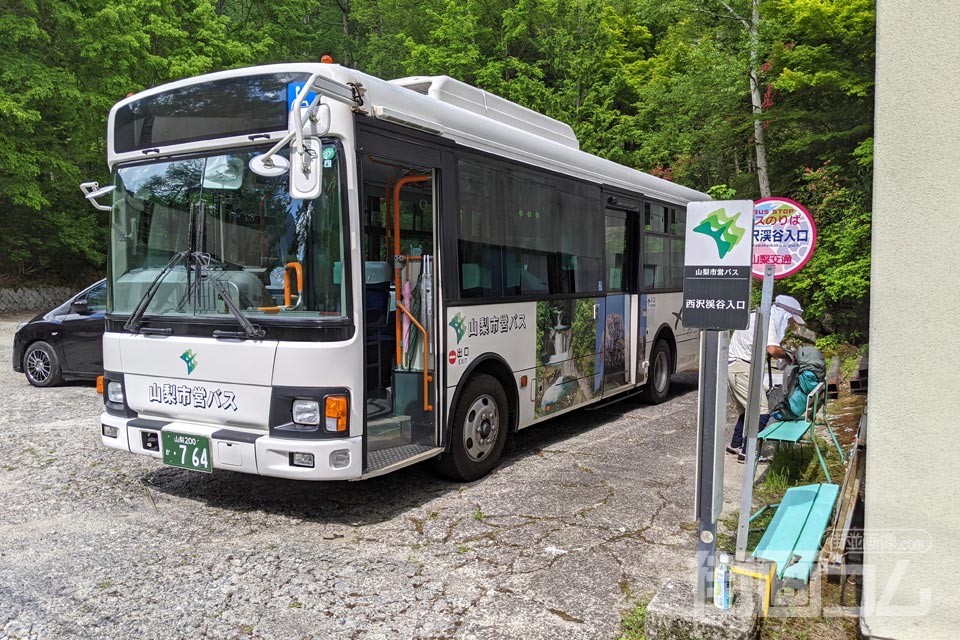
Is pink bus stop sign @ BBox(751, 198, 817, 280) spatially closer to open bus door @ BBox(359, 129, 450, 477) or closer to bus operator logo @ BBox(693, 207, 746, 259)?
bus operator logo @ BBox(693, 207, 746, 259)

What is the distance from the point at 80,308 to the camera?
10.5 metres

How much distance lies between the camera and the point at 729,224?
3738 mm

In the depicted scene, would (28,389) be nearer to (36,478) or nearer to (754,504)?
(36,478)

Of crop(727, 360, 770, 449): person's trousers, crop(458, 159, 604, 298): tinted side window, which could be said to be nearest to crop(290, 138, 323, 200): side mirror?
crop(458, 159, 604, 298): tinted side window

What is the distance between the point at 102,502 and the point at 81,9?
67.6 ft

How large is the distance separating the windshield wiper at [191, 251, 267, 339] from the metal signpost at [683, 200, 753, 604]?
2763 mm

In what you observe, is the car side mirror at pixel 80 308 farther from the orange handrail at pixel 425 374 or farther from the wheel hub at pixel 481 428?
the wheel hub at pixel 481 428

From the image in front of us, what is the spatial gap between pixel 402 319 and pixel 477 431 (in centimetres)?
117

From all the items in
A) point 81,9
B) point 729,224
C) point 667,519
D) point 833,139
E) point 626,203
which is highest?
point 81,9

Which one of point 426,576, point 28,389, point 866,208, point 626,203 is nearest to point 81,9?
point 28,389

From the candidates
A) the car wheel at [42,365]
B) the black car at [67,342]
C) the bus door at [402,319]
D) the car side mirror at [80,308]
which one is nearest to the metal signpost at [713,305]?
the bus door at [402,319]

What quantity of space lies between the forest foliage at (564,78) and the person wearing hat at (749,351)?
629 centimetres

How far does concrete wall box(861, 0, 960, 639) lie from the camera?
3.24 m

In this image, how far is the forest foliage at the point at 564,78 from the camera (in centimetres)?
1345
